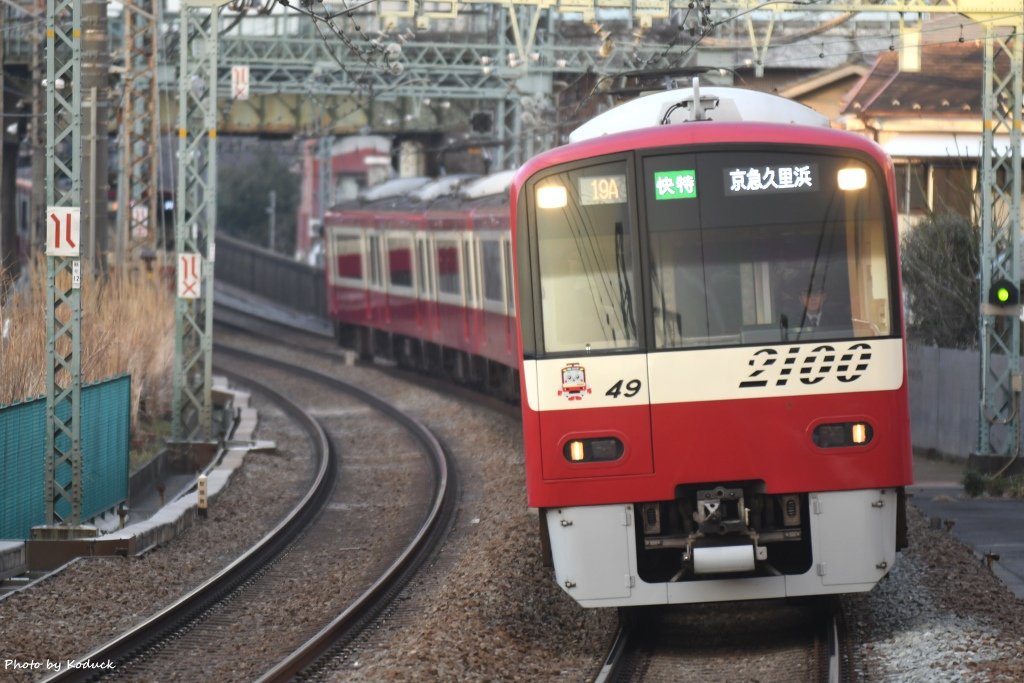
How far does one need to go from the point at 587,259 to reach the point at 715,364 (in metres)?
0.91

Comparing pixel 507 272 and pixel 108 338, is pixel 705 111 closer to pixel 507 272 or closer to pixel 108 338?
pixel 507 272

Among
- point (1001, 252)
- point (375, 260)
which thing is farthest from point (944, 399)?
point (375, 260)

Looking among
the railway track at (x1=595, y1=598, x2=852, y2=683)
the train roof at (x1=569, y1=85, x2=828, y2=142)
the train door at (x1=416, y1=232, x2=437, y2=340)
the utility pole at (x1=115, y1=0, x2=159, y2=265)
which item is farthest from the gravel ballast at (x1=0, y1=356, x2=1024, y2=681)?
the utility pole at (x1=115, y1=0, x2=159, y2=265)

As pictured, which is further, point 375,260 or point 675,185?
point 375,260

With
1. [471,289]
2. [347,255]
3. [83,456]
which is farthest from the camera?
[347,255]

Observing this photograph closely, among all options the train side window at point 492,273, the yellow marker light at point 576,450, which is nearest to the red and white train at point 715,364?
the yellow marker light at point 576,450

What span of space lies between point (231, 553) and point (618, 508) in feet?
19.5

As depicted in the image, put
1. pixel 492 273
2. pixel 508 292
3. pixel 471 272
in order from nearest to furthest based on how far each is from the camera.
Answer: pixel 508 292 → pixel 492 273 → pixel 471 272

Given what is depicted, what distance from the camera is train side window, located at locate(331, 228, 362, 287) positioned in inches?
1261

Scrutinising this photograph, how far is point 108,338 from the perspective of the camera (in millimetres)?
19234

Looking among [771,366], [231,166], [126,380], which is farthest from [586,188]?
[231,166]

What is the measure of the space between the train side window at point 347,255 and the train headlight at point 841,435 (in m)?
22.9

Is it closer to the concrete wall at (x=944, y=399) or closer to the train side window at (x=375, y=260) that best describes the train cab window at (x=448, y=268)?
the train side window at (x=375, y=260)

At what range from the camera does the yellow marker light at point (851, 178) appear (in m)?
9.39
